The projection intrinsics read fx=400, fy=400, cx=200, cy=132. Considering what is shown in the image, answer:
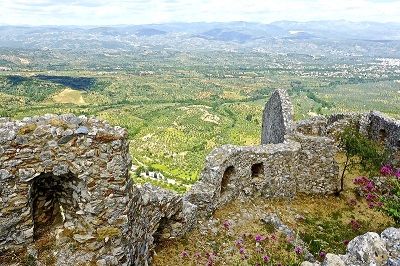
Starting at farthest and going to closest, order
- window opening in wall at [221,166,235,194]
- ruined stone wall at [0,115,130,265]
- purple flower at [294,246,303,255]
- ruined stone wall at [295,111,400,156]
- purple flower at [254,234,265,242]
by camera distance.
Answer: ruined stone wall at [295,111,400,156], window opening in wall at [221,166,235,194], purple flower at [254,234,265,242], purple flower at [294,246,303,255], ruined stone wall at [0,115,130,265]

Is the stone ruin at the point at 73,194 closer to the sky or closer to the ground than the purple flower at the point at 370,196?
closer to the sky

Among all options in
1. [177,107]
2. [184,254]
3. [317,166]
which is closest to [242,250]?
[184,254]

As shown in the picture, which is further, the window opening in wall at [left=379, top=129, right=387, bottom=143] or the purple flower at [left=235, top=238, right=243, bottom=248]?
the window opening in wall at [left=379, top=129, right=387, bottom=143]

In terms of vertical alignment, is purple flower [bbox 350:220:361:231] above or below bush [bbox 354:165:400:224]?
below

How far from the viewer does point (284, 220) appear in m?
14.4

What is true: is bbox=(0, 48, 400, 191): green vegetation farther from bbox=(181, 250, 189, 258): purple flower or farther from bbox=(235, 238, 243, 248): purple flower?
bbox=(181, 250, 189, 258): purple flower

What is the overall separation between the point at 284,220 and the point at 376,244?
27.0 feet

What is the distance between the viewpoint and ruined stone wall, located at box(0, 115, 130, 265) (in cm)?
705

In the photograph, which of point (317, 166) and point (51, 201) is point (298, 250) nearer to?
point (317, 166)

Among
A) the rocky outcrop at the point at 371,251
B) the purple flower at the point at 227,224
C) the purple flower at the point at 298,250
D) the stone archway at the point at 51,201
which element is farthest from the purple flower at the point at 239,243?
the rocky outcrop at the point at 371,251

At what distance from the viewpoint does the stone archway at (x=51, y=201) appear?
7709 mm

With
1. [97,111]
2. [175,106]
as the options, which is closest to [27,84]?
[97,111]

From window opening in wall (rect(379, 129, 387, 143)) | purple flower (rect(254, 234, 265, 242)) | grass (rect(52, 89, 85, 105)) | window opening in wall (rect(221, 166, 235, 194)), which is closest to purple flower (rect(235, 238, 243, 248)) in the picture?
purple flower (rect(254, 234, 265, 242))

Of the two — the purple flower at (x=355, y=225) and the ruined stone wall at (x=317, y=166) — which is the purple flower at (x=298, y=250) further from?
the ruined stone wall at (x=317, y=166)
